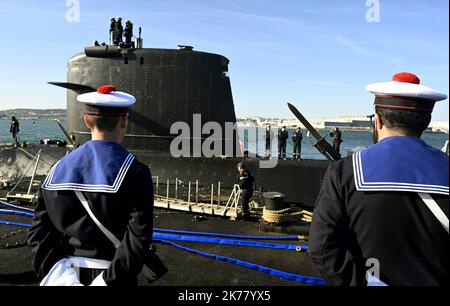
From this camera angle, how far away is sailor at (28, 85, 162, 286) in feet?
8.73

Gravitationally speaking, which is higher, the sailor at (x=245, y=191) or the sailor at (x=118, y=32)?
the sailor at (x=118, y=32)

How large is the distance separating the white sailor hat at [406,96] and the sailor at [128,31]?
12.6 metres

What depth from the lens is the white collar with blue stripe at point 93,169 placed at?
271cm

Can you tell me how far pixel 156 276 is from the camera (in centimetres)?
296

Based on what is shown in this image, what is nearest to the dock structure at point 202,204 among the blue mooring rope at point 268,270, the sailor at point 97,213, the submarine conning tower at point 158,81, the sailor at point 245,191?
the sailor at point 245,191

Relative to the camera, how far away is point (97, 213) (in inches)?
107

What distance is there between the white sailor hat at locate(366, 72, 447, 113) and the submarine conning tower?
11.1 metres

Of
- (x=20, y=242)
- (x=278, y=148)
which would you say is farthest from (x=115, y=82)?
(x=278, y=148)

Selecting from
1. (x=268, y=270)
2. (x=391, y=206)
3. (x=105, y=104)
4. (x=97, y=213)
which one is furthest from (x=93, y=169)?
(x=268, y=270)

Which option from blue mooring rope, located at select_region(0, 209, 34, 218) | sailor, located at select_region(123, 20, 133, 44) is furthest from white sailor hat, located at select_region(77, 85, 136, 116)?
sailor, located at select_region(123, 20, 133, 44)

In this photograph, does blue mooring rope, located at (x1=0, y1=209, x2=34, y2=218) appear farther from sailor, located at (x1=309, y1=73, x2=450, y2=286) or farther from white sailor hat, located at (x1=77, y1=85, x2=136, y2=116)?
sailor, located at (x1=309, y1=73, x2=450, y2=286)

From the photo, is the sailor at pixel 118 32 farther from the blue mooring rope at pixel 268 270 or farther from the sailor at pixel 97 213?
the sailor at pixel 97 213
